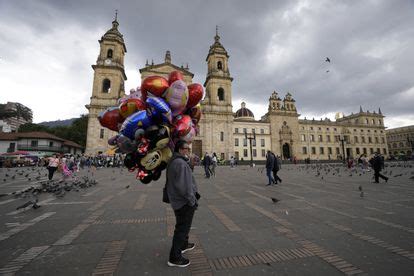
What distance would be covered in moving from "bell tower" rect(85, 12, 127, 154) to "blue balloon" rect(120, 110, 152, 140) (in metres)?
35.9

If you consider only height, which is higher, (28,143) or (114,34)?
(114,34)

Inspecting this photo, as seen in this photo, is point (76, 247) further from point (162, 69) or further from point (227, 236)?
point (162, 69)

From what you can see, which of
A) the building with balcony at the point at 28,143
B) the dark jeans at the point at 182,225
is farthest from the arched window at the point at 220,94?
the dark jeans at the point at 182,225

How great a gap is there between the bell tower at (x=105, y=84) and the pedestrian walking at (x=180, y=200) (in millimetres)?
36531

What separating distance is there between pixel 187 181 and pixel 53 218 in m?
4.24

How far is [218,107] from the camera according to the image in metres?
42.8

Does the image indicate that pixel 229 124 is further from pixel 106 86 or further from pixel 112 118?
pixel 112 118

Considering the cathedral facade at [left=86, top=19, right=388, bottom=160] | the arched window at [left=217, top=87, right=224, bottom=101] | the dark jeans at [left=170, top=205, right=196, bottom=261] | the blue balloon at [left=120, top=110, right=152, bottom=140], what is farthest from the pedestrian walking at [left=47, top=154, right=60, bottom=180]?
the arched window at [left=217, top=87, right=224, bottom=101]

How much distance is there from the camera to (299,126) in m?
58.8

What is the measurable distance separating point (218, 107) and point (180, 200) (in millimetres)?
40794

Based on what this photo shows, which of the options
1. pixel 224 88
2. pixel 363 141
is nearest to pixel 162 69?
pixel 224 88

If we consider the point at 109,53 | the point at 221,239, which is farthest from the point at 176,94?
the point at 109,53

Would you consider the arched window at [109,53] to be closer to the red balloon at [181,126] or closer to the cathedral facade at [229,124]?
the cathedral facade at [229,124]

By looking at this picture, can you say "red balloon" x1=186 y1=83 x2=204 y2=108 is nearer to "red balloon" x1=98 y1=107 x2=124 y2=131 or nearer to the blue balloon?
the blue balloon
